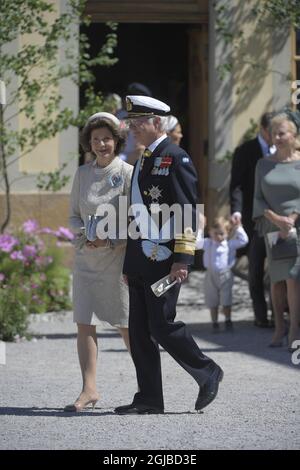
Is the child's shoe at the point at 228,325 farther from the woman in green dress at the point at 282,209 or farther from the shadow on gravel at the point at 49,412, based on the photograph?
the shadow on gravel at the point at 49,412

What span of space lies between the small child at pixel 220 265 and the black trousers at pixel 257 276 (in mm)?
346

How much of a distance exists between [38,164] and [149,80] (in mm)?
5332

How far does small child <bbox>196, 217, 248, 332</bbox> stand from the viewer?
463 inches

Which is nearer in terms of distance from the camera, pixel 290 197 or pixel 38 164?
pixel 290 197

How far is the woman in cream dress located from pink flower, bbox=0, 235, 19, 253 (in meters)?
4.25

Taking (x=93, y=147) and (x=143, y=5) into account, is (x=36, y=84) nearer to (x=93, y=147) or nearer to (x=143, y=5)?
(x=143, y=5)

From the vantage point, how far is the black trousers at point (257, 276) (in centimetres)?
1216

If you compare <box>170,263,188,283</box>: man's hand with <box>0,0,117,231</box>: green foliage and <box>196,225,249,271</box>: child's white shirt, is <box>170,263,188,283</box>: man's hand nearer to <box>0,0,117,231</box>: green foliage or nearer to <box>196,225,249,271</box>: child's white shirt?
<box>196,225,249,271</box>: child's white shirt

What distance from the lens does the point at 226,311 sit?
1177 centimetres

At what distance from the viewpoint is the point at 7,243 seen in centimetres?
1239

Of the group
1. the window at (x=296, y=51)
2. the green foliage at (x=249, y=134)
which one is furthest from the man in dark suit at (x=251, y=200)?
the window at (x=296, y=51)

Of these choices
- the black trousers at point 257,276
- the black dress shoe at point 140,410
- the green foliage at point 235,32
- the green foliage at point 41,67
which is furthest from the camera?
the green foliage at point 235,32
